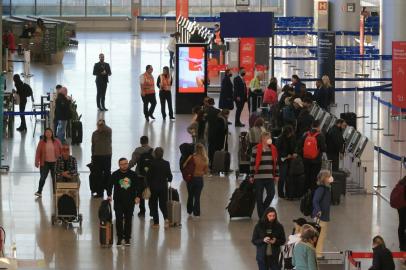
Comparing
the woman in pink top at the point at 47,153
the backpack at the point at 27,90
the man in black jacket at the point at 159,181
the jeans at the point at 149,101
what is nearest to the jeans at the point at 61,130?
the backpack at the point at 27,90

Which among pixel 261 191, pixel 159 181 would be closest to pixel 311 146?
pixel 261 191

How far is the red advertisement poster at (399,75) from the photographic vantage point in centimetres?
2561

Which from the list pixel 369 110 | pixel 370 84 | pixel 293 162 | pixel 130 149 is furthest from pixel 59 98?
pixel 370 84

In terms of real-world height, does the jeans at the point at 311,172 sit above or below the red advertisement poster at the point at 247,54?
below

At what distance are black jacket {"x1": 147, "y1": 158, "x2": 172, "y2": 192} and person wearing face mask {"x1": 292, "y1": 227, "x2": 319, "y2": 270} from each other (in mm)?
5120

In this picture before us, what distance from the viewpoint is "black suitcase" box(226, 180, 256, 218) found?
21250 millimetres

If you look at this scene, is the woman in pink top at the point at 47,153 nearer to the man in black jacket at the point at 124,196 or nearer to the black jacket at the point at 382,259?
the man in black jacket at the point at 124,196

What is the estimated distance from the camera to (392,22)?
4244 cm

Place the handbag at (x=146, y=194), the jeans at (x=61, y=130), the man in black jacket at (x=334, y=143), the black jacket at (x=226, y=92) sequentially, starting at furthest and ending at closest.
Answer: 1. the black jacket at (x=226, y=92)
2. the jeans at (x=61, y=130)
3. the man in black jacket at (x=334, y=143)
4. the handbag at (x=146, y=194)

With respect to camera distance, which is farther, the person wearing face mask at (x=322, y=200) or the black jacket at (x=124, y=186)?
the black jacket at (x=124, y=186)

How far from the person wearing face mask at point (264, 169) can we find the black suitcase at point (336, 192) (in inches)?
72.8

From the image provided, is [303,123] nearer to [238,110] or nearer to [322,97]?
[238,110]

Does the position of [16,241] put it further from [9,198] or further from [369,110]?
[369,110]

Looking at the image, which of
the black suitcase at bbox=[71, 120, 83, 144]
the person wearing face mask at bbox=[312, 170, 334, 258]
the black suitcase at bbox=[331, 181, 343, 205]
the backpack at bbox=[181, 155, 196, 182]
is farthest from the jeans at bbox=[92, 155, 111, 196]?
the black suitcase at bbox=[71, 120, 83, 144]
